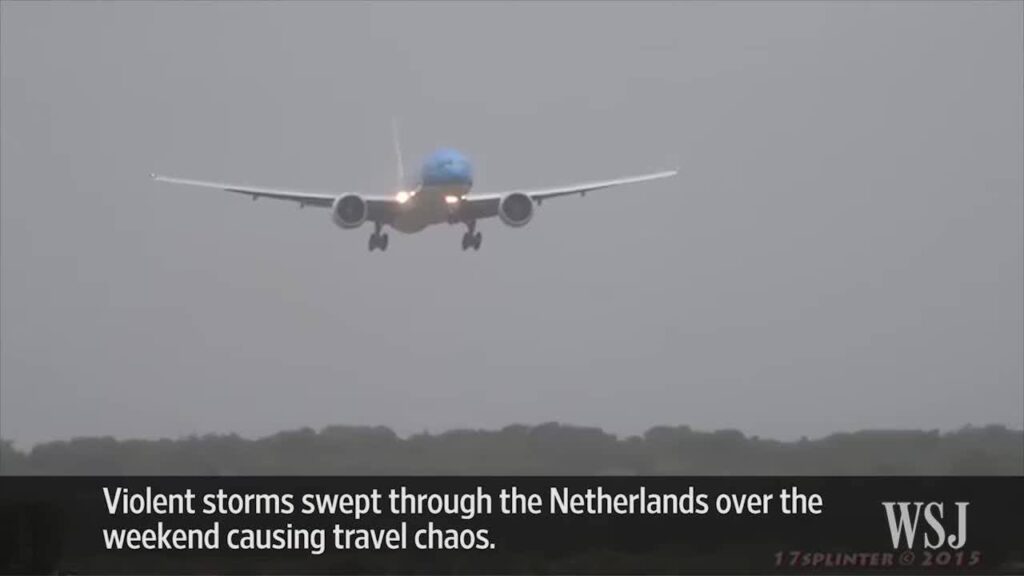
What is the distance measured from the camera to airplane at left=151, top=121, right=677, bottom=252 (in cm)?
5512

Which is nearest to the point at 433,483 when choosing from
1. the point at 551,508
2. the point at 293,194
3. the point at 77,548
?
the point at 551,508

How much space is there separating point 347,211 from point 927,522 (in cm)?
2353

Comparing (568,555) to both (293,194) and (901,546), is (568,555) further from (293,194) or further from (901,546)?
(293,194)

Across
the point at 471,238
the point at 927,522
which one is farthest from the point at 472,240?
the point at 927,522

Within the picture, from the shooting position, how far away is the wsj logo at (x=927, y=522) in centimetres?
3566

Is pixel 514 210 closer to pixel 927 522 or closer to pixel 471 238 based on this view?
pixel 471 238

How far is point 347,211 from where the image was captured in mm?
56219

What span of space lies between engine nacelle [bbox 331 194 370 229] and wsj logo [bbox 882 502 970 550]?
891 inches

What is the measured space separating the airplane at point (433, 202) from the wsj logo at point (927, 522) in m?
20.7

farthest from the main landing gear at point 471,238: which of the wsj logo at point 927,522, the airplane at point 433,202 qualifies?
the wsj logo at point 927,522

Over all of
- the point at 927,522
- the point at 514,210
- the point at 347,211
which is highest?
the point at 347,211

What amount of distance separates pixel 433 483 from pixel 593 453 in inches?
288

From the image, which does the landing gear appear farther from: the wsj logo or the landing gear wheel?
the wsj logo

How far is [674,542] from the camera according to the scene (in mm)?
35156
